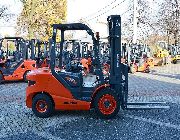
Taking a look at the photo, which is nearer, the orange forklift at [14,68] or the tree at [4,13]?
the orange forklift at [14,68]

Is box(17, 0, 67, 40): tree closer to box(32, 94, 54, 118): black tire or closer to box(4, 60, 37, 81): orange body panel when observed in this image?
box(4, 60, 37, 81): orange body panel

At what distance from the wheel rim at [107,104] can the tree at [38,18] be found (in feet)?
81.6

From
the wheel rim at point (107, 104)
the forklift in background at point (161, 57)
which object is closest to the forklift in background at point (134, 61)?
the forklift in background at point (161, 57)

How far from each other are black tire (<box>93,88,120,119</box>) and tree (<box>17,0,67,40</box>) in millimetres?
24847

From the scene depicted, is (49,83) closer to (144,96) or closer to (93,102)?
(93,102)

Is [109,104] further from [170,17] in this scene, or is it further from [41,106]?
[170,17]

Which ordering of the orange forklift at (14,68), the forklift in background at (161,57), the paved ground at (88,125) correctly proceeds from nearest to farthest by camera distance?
1. the paved ground at (88,125)
2. the orange forklift at (14,68)
3. the forklift in background at (161,57)

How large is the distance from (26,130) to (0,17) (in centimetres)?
3561

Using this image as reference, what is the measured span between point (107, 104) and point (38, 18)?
28.0 m

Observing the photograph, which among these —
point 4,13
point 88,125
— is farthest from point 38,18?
point 88,125

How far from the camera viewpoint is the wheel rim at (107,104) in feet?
30.2

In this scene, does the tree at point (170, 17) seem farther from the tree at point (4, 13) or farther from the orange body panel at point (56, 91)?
the orange body panel at point (56, 91)

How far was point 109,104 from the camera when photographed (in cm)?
925

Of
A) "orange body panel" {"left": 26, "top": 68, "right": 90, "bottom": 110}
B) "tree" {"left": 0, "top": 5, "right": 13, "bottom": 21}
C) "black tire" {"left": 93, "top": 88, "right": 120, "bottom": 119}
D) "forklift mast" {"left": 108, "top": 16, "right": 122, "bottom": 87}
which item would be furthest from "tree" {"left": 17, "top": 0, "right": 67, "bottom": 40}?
"black tire" {"left": 93, "top": 88, "right": 120, "bottom": 119}
